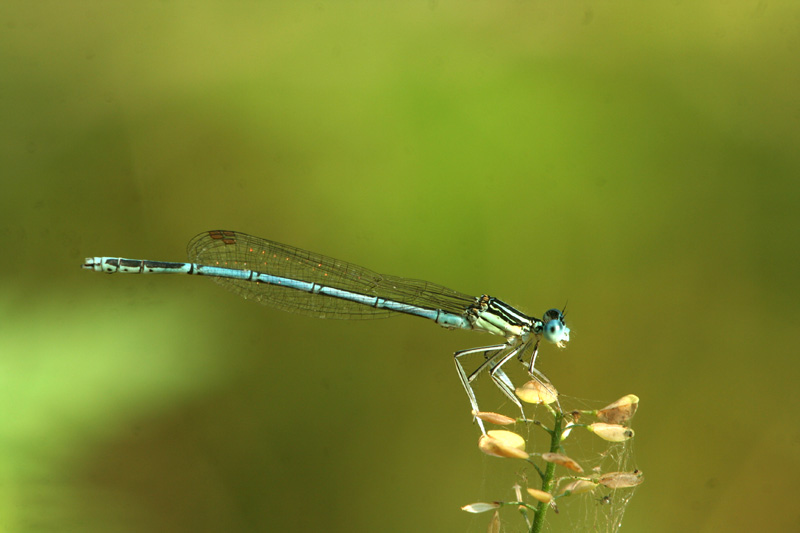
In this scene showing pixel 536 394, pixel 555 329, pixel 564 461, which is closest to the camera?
pixel 564 461

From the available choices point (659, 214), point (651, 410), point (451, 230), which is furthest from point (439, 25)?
point (651, 410)

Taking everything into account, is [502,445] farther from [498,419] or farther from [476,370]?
[476,370]

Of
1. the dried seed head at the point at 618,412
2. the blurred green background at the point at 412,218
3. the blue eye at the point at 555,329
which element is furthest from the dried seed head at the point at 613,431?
the blurred green background at the point at 412,218

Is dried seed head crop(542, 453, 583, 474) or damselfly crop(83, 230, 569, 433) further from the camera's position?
damselfly crop(83, 230, 569, 433)

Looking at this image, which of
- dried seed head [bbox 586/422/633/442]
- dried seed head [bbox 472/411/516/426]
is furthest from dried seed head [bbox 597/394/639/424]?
dried seed head [bbox 472/411/516/426]

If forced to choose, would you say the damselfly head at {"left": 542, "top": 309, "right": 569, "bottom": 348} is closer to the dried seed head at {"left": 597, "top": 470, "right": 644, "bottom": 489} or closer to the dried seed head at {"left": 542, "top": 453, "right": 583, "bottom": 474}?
the dried seed head at {"left": 597, "top": 470, "right": 644, "bottom": 489}

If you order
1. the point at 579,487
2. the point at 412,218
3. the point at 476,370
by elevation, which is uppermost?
the point at 412,218

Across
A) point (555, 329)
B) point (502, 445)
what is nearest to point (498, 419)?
point (502, 445)

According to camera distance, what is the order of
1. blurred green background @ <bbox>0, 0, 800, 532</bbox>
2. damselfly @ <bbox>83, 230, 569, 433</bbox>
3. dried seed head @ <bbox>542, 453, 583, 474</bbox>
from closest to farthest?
dried seed head @ <bbox>542, 453, 583, 474</bbox> < damselfly @ <bbox>83, 230, 569, 433</bbox> < blurred green background @ <bbox>0, 0, 800, 532</bbox>

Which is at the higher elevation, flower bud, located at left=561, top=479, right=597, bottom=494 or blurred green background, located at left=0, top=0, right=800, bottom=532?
blurred green background, located at left=0, top=0, right=800, bottom=532
